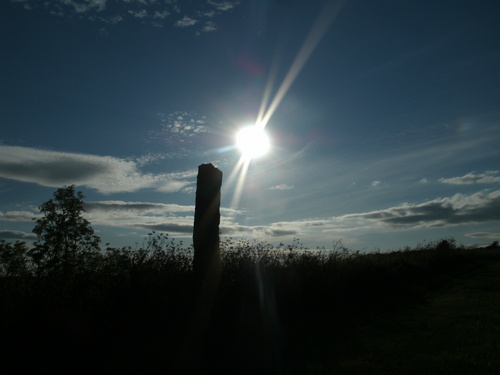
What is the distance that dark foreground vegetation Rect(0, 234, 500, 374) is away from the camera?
5270mm

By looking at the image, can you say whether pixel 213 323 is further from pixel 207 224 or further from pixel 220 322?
pixel 207 224

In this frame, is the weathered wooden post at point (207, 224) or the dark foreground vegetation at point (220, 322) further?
the weathered wooden post at point (207, 224)

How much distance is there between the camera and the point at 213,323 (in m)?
6.73

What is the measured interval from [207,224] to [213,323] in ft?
6.25

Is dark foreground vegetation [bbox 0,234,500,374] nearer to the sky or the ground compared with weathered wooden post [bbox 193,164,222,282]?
nearer to the ground

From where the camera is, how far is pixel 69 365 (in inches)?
202

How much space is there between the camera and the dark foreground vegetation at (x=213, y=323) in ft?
17.3

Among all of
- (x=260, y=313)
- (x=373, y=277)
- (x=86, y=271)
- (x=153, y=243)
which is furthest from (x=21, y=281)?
(x=373, y=277)

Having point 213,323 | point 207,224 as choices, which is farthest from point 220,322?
point 207,224

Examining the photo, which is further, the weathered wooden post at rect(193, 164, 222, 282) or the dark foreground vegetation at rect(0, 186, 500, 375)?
the weathered wooden post at rect(193, 164, 222, 282)

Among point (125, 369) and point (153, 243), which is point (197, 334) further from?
point (153, 243)

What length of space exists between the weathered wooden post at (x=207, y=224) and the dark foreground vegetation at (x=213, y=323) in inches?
15.4

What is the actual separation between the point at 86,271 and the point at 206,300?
233 cm

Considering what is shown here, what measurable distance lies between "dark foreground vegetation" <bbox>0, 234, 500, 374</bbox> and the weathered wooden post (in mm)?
390
